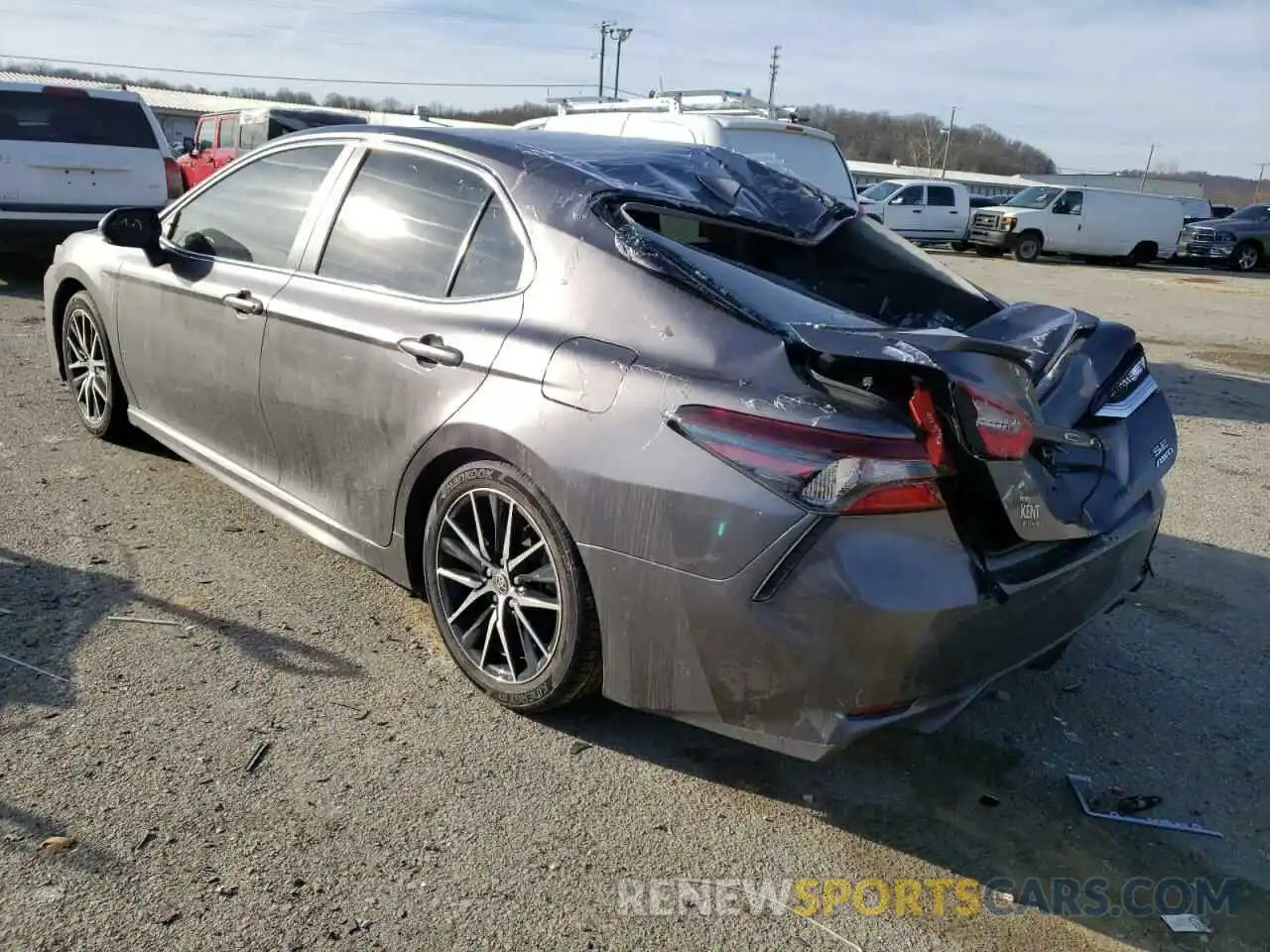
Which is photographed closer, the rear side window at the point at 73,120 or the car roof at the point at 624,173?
the car roof at the point at 624,173

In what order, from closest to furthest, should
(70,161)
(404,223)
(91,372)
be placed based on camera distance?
(404,223) → (91,372) → (70,161)

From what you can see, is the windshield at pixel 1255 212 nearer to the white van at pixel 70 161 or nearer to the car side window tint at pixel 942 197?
the car side window tint at pixel 942 197

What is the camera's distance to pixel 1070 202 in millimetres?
27578

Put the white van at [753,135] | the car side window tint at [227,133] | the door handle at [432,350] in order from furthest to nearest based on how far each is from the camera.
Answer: the car side window tint at [227,133] → the white van at [753,135] → the door handle at [432,350]


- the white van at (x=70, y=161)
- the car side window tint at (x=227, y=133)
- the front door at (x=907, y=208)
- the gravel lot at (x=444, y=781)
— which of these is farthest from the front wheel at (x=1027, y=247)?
the gravel lot at (x=444, y=781)

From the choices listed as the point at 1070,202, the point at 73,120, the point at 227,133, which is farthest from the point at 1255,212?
the point at 73,120

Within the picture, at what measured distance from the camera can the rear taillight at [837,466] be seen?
2.37m

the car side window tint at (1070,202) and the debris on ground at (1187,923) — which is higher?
the car side window tint at (1070,202)

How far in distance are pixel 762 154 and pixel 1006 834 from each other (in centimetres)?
714

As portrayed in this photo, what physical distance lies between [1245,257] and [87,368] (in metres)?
31.1

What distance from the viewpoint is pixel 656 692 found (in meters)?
2.71

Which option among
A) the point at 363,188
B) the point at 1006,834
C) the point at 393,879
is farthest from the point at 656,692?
the point at 363,188

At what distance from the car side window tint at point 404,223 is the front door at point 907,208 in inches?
1011

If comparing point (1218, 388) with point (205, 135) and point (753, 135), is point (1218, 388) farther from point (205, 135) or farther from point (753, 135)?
point (205, 135)
